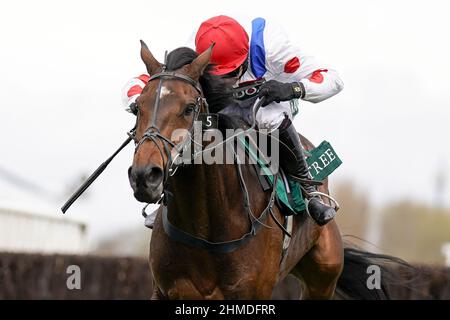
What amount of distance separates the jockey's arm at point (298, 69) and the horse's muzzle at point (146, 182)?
1671mm

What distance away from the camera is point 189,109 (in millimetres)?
5152

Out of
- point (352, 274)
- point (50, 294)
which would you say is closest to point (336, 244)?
point (352, 274)

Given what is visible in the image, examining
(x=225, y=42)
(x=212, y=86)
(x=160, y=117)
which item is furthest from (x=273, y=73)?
(x=160, y=117)

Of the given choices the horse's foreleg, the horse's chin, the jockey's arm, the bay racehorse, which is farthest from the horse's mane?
the horse's foreleg

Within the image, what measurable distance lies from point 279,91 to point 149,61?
0.98 meters

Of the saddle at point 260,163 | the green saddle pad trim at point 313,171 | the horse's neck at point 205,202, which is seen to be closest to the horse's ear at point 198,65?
the saddle at point 260,163

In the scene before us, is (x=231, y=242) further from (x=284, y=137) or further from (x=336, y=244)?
(x=336, y=244)

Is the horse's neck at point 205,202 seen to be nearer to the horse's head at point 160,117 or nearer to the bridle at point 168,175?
the bridle at point 168,175

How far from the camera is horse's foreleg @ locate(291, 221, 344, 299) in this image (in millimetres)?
7242

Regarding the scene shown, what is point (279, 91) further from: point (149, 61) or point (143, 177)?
point (143, 177)

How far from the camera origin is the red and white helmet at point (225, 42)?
232 inches

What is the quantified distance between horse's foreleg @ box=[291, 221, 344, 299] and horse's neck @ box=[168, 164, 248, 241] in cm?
170
